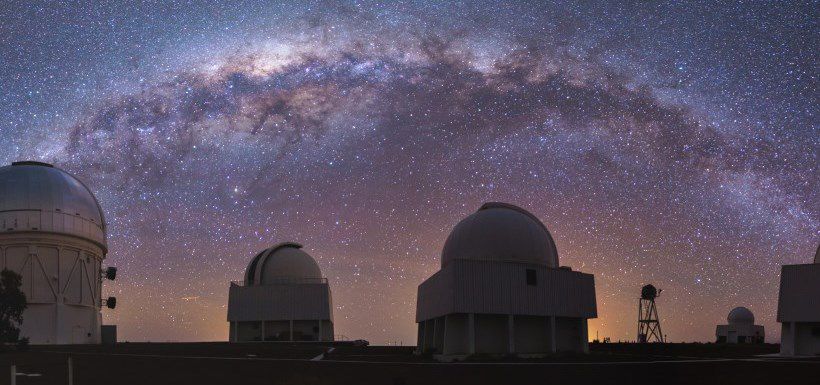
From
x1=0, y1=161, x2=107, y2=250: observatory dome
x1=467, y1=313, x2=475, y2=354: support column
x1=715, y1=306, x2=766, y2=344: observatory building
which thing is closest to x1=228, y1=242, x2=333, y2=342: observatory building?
x1=0, y1=161, x2=107, y2=250: observatory dome

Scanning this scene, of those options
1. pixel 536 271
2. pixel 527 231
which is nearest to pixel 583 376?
pixel 536 271

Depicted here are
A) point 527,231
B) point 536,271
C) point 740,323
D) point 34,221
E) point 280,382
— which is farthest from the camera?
point 740,323

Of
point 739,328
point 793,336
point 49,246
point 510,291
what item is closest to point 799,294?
point 793,336

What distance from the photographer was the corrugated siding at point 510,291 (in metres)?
34.8

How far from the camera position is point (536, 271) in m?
36.0

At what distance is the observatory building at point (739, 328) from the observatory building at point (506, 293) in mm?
44945

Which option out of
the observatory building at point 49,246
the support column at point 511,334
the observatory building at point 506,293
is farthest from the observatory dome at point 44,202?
the support column at point 511,334

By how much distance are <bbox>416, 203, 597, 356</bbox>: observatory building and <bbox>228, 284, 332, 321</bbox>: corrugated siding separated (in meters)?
28.2

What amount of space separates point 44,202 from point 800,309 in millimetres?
50781

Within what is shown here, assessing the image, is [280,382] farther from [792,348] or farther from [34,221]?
[34,221]

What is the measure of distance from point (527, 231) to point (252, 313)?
114 feet

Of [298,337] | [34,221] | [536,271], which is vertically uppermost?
[34,221]

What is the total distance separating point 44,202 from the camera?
55688mm

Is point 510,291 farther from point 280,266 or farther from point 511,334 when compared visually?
point 280,266
